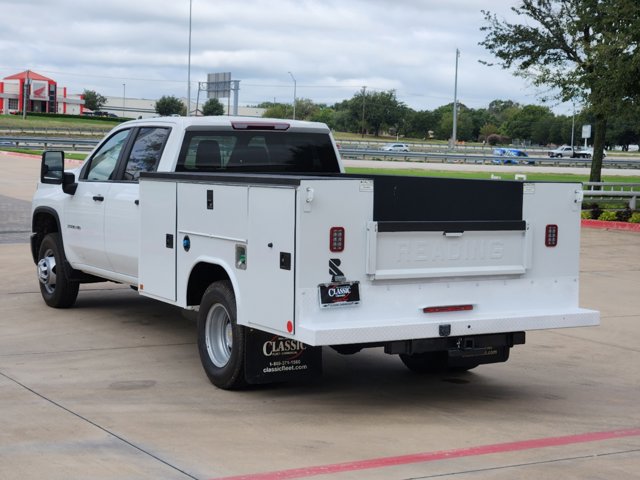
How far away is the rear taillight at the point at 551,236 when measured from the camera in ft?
25.6

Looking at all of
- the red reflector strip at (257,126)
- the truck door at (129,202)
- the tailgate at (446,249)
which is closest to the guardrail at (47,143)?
the truck door at (129,202)

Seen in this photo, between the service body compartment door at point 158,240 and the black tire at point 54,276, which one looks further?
the black tire at point 54,276

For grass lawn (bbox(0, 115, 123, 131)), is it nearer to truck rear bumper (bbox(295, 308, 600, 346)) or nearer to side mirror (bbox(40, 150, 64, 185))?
side mirror (bbox(40, 150, 64, 185))

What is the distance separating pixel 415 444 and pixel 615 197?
24653 millimetres

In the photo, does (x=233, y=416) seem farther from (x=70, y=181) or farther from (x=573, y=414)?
(x=70, y=181)

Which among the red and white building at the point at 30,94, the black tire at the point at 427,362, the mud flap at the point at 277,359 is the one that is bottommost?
the black tire at the point at 427,362

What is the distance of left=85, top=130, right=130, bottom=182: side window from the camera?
10227 mm

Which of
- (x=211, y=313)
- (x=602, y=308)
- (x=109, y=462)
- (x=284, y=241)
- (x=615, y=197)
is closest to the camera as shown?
(x=109, y=462)

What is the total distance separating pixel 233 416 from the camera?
23.3 feet

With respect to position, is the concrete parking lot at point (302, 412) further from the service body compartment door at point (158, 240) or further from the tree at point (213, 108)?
the tree at point (213, 108)

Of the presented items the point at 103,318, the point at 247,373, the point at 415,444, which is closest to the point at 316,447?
the point at 415,444

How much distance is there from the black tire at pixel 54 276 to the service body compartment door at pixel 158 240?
2407 mm

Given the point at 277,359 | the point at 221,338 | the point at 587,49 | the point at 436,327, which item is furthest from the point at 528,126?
the point at 436,327

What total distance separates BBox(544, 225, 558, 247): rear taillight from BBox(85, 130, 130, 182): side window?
445cm
